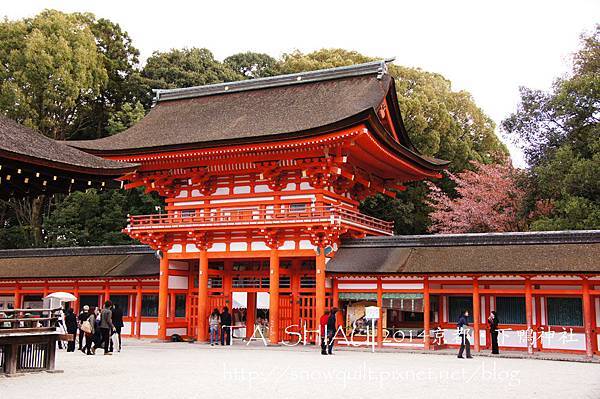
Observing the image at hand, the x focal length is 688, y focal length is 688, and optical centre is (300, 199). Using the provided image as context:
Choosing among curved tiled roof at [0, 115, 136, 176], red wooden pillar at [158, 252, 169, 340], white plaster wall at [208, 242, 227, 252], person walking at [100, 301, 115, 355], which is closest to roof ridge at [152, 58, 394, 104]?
white plaster wall at [208, 242, 227, 252]

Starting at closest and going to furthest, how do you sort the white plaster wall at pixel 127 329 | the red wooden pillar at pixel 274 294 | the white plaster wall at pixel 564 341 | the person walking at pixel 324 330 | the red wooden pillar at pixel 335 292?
1. the person walking at pixel 324 330
2. the white plaster wall at pixel 564 341
3. the red wooden pillar at pixel 335 292
4. the red wooden pillar at pixel 274 294
5. the white plaster wall at pixel 127 329

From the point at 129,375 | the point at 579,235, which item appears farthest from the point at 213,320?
the point at 579,235

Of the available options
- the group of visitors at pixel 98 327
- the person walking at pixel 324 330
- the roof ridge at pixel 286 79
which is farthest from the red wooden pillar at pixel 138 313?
the person walking at pixel 324 330

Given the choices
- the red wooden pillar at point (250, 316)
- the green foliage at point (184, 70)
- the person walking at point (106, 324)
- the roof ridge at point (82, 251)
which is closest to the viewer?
the person walking at point (106, 324)

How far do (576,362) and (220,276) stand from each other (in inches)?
623

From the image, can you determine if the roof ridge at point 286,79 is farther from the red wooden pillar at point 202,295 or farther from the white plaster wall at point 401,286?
the white plaster wall at point 401,286

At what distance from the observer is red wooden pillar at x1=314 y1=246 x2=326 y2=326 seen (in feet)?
86.9

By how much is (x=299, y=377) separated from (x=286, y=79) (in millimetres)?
20337

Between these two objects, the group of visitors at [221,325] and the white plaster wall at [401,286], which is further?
the group of visitors at [221,325]

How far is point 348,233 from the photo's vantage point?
28719mm

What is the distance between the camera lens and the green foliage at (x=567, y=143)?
96.5ft

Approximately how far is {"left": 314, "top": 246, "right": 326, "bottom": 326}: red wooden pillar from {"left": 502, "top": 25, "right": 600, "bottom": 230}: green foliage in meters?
10.9

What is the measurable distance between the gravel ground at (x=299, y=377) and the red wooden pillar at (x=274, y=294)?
517 cm

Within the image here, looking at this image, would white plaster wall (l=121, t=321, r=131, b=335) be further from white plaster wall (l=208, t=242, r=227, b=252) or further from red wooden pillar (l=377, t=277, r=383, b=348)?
red wooden pillar (l=377, t=277, r=383, b=348)
